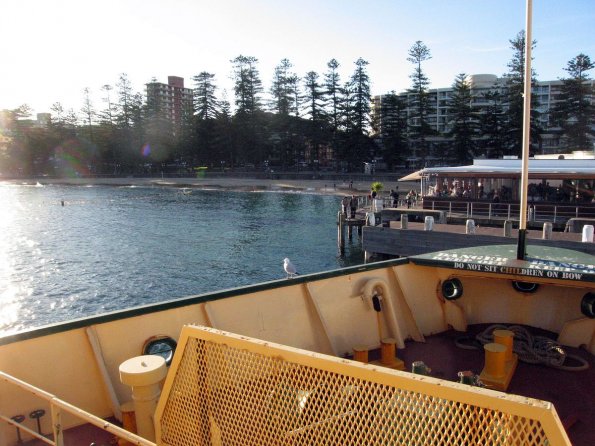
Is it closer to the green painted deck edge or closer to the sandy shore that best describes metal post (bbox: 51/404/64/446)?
the green painted deck edge

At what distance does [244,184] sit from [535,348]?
3794 inches

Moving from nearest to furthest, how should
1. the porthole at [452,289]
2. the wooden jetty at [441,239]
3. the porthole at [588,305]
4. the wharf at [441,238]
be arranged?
the porthole at [588,305]
the porthole at [452,289]
the wooden jetty at [441,239]
the wharf at [441,238]

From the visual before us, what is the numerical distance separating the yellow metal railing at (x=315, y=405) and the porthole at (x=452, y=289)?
5867 mm

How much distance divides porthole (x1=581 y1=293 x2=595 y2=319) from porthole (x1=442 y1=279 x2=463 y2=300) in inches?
72.9

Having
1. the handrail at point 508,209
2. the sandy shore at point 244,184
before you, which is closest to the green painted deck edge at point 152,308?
the handrail at point 508,209

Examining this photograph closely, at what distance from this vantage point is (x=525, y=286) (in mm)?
8398

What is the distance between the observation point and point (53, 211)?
69.5 meters

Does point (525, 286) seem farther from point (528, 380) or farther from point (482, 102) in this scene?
point (482, 102)

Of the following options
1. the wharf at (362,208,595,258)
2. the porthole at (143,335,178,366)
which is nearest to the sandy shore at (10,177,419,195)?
the wharf at (362,208,595,258)

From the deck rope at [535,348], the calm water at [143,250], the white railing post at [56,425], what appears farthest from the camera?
the calm water at [143,250]

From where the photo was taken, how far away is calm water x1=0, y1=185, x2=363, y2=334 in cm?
2733

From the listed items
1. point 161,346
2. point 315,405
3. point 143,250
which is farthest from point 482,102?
point 315,405

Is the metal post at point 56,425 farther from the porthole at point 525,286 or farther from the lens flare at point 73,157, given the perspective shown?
the lens flare at point 73,157

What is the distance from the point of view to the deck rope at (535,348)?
722 centimetres
